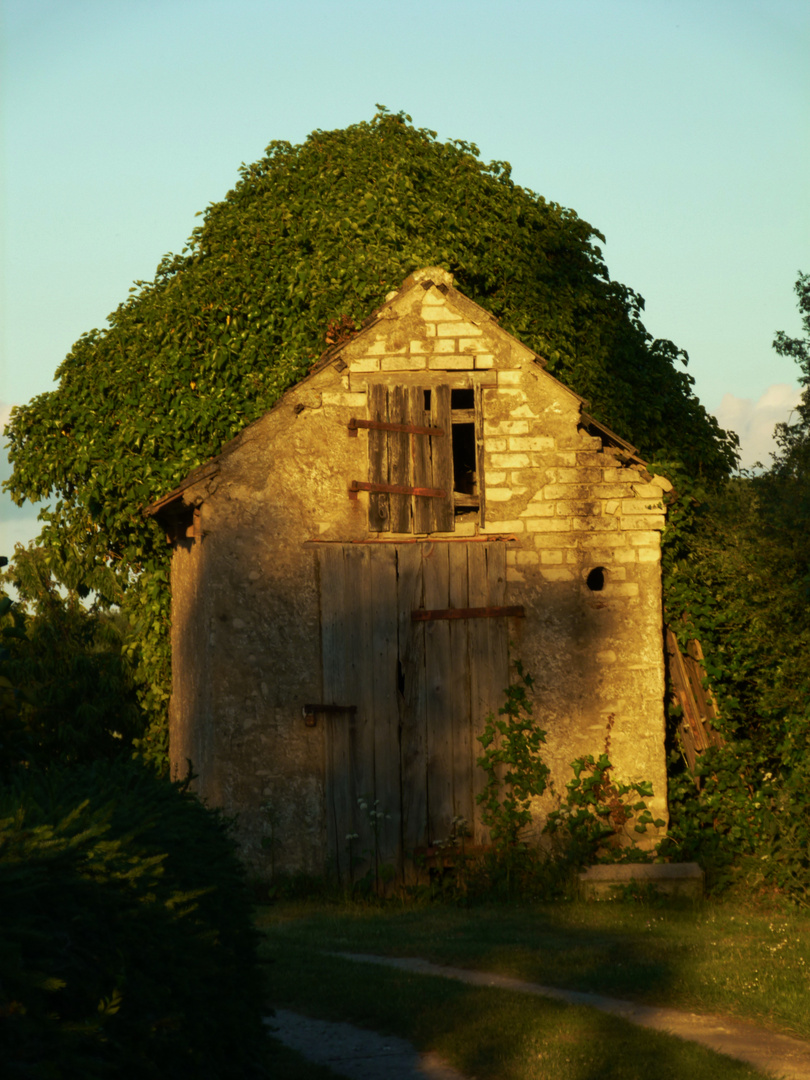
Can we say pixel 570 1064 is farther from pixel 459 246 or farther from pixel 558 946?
pixel 459 246

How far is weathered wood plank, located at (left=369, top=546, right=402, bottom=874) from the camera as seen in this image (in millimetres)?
10539

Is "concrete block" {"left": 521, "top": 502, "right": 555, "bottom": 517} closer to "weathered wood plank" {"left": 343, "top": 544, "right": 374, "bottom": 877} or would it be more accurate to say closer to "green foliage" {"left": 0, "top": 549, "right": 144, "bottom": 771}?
"weathered wood plank" {"left": 343, "top": 544, "right": 374, "bottom": 877}

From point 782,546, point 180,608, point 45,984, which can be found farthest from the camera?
point 180,608

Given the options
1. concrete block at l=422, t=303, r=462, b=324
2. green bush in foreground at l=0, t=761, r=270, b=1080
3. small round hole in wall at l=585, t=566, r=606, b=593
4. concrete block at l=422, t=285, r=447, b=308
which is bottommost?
green bush in foreground at l=0, t=761, r=270, b=1080

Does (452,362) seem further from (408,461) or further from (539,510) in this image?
(539,510)

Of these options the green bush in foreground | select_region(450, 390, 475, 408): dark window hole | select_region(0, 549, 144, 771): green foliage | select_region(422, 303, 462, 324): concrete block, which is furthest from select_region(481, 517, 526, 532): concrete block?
select_region(0, 549, 144, 771): green foliage

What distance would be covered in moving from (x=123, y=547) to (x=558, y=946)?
9.10 metres

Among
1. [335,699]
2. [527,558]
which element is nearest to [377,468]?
[527,558]

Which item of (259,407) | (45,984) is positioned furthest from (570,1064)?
(259,407)

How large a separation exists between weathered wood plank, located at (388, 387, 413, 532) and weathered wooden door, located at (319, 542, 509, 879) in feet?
0.86

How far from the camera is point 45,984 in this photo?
127 inches

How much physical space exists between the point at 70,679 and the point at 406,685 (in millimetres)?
8182

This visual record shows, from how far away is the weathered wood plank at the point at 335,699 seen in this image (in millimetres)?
10469

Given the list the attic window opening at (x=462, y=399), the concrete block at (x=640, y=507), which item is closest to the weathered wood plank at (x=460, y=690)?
the attic window opening at (x=462, y=399)
